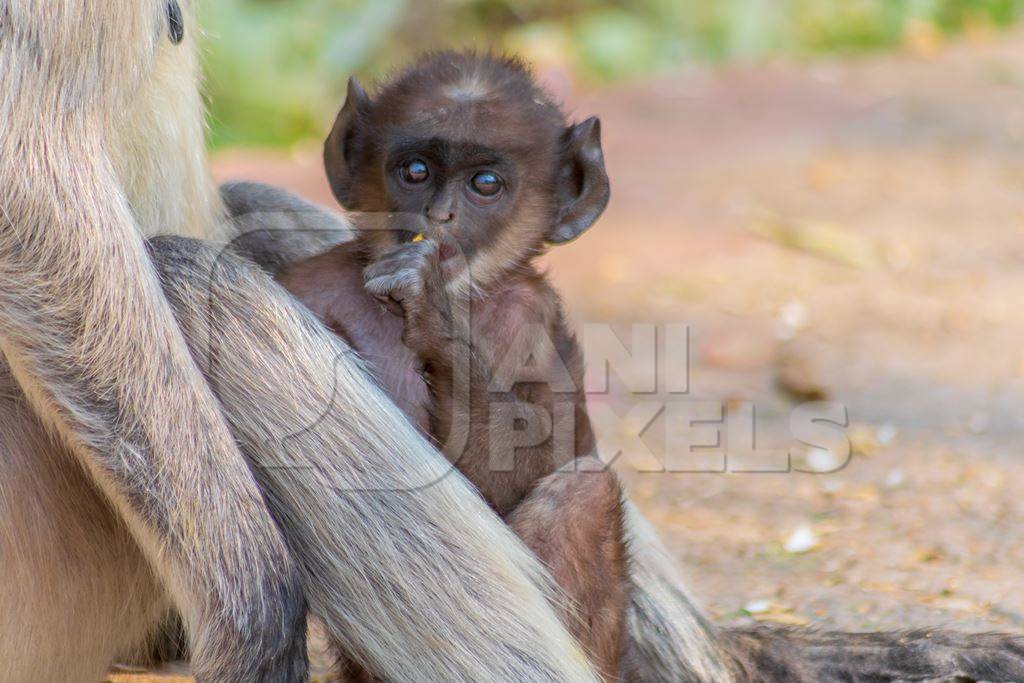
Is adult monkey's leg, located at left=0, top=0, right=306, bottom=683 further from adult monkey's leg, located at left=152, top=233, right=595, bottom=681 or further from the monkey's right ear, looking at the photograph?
the monkey's right ear

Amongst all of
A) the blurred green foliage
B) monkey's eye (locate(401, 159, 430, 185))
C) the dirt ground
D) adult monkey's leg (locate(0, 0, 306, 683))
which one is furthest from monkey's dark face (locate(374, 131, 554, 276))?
the blurred green foliage

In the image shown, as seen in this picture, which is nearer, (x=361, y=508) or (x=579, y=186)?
(x=361, y=508)

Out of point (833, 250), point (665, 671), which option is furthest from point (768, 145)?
point (665, 671)

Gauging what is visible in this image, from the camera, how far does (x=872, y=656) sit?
2.89 meters

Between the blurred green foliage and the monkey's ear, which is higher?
the blurred green foliage

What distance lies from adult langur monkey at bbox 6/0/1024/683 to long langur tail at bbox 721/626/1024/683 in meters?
0.60

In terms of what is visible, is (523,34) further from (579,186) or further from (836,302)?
(579,186)

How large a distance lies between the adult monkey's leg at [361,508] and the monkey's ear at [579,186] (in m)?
0.62

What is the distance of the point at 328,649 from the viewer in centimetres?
287

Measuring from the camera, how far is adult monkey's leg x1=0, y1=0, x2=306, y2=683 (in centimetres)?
228

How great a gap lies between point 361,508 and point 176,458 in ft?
1.01

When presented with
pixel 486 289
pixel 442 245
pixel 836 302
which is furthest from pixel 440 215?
pixel 836 302

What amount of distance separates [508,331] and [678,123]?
6.23 meters

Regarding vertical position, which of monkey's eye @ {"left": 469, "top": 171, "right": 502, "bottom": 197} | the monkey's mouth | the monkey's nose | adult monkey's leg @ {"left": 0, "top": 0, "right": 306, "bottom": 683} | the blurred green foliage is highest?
the blurred green foliage
